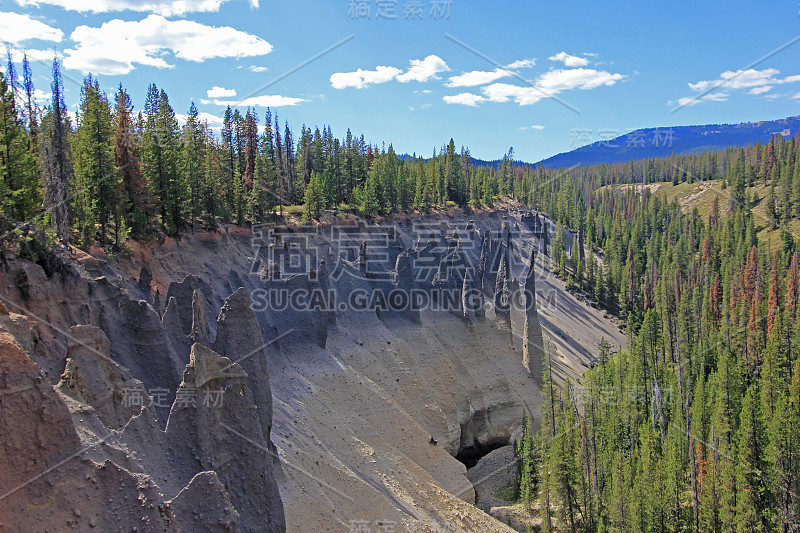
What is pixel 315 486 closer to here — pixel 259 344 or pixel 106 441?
pixel 259 344

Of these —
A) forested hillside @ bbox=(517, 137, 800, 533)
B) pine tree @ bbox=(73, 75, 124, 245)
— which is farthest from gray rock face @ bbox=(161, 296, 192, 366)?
forested hillside @ bbox=(517, 137, 800, 533)

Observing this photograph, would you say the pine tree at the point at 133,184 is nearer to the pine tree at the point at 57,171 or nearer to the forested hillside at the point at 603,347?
the forested hillside at the point at 603,347

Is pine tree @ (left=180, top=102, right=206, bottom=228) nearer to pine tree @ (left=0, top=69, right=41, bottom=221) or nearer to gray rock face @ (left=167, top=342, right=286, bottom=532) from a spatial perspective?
pine tree @ (left=0, top=69, right=41, bottom=221)

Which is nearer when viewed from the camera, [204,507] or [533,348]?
[204,507]

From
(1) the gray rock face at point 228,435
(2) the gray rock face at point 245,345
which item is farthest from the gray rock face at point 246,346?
(1) the gray rock face at point 228,435

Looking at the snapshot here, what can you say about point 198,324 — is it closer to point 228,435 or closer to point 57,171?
point 228,435

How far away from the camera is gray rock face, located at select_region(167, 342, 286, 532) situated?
49.1ft

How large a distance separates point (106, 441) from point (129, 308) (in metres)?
10.4

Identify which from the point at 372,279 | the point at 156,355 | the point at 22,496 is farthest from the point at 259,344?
the point at 372,279

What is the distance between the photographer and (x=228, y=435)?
1622cm

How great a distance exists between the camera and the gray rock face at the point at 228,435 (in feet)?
49.1

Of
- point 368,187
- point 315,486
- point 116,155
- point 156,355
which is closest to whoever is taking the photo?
point 156,355

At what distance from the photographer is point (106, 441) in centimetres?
1105

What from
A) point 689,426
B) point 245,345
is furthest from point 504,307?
point 245,345
